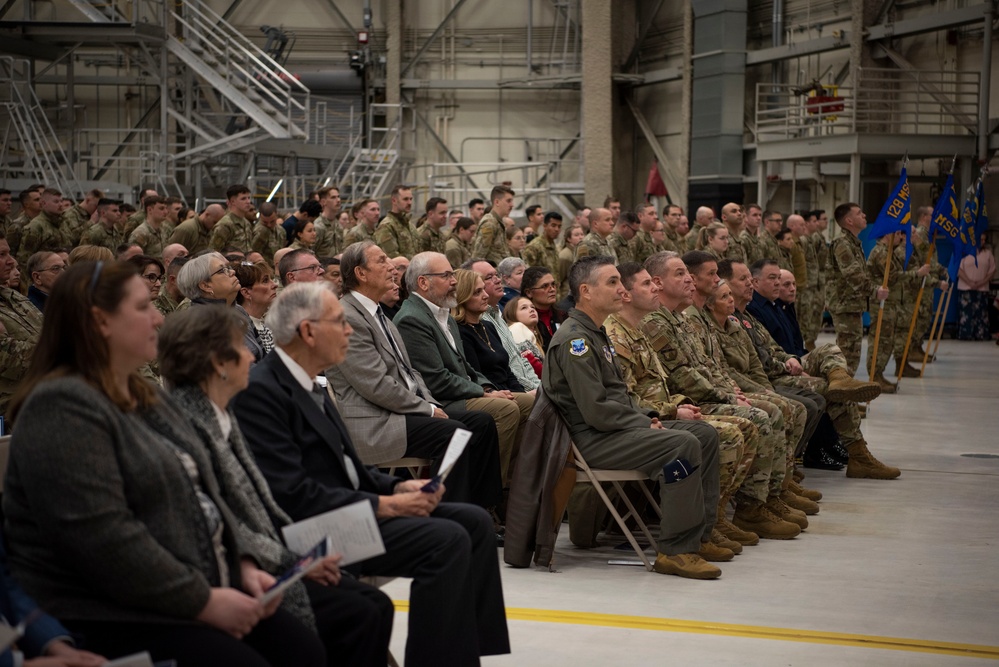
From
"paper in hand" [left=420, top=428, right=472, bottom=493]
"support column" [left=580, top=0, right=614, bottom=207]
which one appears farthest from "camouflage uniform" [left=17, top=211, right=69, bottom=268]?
"support column" [left=580, top=0, right=614, bottom=207]

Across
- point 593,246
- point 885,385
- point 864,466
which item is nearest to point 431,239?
point 593,246

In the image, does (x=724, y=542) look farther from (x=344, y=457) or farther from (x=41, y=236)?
(x=41, y=236)

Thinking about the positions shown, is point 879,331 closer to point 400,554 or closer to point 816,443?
point 816,443

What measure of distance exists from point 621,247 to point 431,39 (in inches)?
488

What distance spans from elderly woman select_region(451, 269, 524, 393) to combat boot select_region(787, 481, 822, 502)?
5.85 feet

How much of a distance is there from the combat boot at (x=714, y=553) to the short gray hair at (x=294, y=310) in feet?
8.86

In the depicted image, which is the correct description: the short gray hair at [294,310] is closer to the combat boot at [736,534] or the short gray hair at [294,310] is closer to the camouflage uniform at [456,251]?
the combat boot at [736,534]

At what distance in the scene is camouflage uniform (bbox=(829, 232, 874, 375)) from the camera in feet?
36.5

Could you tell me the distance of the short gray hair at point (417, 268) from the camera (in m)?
5.83

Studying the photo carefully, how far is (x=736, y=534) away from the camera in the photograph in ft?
19.1

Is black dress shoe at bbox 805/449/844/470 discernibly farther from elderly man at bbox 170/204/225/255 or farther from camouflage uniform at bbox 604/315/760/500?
elderly man at bbox 170/204/225/255

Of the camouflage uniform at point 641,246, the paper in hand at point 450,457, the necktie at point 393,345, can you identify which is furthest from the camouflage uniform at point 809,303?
the paper in hand at point 450,457

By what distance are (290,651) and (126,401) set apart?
73 centimetres

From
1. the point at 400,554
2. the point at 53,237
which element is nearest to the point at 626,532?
the point at 400,554
